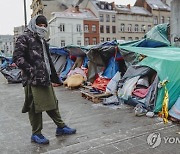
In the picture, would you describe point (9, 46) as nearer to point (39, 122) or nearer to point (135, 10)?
point (135, 10)

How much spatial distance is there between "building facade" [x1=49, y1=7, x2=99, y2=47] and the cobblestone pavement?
3888 centimetres

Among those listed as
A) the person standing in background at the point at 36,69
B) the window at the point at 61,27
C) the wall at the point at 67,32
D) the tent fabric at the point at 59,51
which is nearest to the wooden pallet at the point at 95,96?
the person standing in background at the point at 36,69

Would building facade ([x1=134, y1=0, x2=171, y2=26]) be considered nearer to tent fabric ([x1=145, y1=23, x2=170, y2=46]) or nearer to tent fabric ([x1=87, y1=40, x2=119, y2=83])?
tent fabric ([x1=145, y1=23, x2=170, y2=46])

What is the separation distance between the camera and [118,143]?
3.82 meters

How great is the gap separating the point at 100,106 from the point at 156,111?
1.58 meters

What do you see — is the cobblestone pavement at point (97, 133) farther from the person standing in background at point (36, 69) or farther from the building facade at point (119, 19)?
the building facade at point (119, 19)

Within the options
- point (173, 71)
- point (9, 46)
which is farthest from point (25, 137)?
point (9, 46)

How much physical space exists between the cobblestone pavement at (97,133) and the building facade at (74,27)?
1531 inches

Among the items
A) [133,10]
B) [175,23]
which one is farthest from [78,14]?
[175,23]

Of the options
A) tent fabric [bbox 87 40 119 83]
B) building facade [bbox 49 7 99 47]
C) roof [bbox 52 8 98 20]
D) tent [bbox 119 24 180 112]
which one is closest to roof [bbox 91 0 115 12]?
roof [bbox 52 8 98 20]

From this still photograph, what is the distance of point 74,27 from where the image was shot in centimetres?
4491

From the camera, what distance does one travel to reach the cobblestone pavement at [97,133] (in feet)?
12.0

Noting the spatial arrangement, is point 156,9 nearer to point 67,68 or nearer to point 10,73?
point 10,73

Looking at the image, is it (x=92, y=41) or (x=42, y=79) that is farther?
(x=92, y=41)
